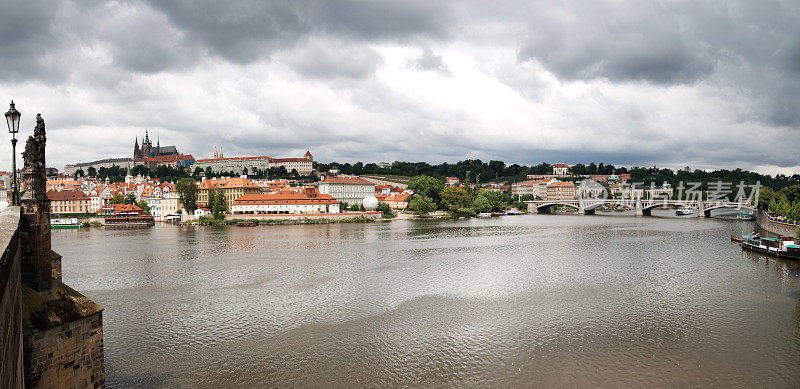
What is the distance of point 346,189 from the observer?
84.6 meters

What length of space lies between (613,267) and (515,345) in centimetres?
1316

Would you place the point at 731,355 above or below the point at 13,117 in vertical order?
below

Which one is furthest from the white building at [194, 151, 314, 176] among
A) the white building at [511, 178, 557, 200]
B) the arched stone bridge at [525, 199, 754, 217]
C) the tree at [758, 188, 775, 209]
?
the tree at [758, 188, 775, 209]

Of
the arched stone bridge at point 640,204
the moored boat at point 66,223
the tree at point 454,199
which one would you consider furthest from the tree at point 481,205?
the moored boat at point 66,223

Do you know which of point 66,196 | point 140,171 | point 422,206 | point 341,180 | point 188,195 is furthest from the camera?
point 140,171

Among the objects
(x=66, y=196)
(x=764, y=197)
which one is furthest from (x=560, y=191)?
(x=66, y=196)

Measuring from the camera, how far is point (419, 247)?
3131cm

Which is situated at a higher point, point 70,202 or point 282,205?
point 70,202

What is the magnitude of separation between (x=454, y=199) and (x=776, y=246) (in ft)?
157

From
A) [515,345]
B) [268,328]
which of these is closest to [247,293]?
[268,328]

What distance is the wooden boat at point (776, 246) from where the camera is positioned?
2400 cm

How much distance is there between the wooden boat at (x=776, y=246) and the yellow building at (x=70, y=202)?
71.6m

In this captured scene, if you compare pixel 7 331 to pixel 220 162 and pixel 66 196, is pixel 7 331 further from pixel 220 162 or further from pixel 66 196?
pixel 220 162

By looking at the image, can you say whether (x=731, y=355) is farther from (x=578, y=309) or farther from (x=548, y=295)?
(x=548, y=295)
